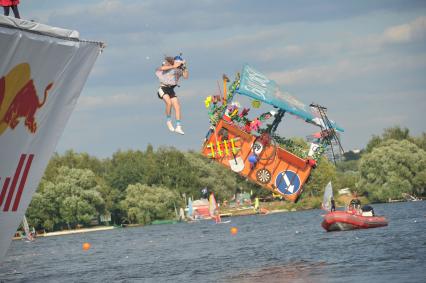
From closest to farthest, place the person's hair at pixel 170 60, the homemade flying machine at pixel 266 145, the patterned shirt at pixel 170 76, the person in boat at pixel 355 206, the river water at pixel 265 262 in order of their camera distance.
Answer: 1. the patterned shirt at pixel 170 76
2. the person's hair at pixel 170 60
3. the homemade flying machine at pixel 266 145
4. the river water at pixel 265 262
5. the person in boat at pixel 355 206

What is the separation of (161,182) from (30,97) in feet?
463

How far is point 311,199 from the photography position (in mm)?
156625

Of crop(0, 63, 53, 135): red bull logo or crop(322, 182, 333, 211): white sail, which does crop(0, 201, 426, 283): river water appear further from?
crop(0, 63, 53, 135): red bull logo

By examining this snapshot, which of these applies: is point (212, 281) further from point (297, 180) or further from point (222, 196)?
point (222, 196)

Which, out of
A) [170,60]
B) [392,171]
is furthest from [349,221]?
[392,171]

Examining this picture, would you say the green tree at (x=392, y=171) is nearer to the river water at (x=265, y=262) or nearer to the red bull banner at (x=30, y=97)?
the river water at (x=265, y=262)

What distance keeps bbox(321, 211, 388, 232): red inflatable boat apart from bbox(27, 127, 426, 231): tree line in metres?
46.1

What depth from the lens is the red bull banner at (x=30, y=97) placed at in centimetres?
1015

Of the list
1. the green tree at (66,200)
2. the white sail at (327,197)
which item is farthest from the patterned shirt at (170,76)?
the green tree at (66,200)

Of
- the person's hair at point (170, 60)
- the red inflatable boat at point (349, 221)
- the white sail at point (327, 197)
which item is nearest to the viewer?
the person's hair at point (170, 60)

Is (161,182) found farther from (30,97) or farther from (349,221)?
(30,97)

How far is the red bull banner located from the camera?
10.1 meters

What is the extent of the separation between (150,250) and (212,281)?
34427 mm

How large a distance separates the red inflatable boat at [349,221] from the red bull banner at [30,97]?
58.5m
